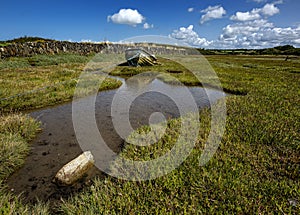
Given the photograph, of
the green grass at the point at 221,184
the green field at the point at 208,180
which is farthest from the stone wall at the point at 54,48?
the green grass at the point at 221,184

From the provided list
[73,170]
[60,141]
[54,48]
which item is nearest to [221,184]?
[73,170]

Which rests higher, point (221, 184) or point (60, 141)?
point (221, 184)

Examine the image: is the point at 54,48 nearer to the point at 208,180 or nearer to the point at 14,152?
the point at 14,152

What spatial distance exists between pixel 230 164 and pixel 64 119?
275 inches

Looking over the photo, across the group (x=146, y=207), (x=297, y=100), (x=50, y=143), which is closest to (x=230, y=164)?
(x=146, y=207)

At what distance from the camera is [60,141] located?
6531 millimetres

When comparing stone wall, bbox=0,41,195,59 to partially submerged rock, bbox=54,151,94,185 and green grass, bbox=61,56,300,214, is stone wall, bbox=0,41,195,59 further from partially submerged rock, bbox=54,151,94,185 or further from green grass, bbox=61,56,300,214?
green grass, bbox=61,56,300,214

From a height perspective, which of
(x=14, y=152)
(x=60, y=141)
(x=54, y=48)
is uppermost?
(x=54, y=48)

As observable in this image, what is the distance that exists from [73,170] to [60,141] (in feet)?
7.31

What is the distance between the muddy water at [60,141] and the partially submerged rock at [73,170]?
0.47 feet

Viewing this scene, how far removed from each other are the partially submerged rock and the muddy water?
144mm

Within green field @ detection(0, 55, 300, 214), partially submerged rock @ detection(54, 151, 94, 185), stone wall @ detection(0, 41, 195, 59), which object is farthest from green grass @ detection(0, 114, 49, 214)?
stone wall @ detection(0, 41, 195, 59)

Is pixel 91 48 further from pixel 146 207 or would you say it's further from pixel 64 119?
pixel 146 207

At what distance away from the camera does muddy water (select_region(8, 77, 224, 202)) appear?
175 inches
